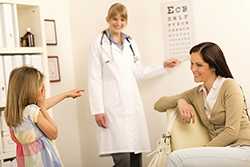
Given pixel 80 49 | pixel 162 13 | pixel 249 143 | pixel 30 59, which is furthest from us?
pixel 80 49

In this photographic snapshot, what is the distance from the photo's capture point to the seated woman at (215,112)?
2.13 m

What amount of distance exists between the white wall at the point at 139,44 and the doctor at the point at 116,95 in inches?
11.7

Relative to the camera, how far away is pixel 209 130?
2.52 m

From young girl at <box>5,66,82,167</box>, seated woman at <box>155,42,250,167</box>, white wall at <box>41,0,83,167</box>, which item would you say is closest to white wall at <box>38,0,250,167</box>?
white wall at <box>41,0,83,167</box>

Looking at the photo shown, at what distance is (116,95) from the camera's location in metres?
3.07

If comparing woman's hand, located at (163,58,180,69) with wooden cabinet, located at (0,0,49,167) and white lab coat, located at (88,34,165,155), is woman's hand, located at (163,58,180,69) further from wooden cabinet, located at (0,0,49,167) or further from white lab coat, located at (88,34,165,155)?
wooden cabinet, located at (0,0,49,167)

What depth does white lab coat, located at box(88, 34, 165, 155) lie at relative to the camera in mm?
3037

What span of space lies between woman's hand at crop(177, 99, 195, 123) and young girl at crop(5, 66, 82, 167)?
727mm

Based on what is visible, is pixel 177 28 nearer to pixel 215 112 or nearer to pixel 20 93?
pixel 215 112

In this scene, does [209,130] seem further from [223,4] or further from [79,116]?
[79,116]

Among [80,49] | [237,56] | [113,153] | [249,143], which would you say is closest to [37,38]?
[80,49]

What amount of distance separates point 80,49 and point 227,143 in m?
1.83

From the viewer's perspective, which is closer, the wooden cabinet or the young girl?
the young girl

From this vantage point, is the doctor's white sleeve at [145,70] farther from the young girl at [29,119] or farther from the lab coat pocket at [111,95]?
the young girl at [29,119]
